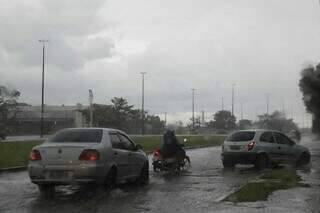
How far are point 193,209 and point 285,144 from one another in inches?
502

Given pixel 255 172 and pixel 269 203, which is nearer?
pixel 269 203

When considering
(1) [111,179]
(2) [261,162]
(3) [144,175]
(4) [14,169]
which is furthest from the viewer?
(2) [261,162]

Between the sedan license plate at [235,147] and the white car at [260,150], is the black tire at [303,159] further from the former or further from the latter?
the sedan license plate at [235,147]

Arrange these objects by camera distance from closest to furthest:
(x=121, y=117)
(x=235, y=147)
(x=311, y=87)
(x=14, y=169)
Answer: (x=14, y=169) → (x=235, y=147) → (x=311, y=87) → (x=121, y=117)

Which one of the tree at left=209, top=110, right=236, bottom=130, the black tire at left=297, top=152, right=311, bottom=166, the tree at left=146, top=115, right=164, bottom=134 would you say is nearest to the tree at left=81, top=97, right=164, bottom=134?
the tree at left=146, top=115, right=164, bottom=134

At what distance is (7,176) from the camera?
18.6 m

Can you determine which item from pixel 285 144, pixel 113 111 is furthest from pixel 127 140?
pixel 113 111

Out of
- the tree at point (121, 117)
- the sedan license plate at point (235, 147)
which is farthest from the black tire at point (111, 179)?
the tree at point (121, 117)

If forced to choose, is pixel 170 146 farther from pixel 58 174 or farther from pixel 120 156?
pixel 58 174

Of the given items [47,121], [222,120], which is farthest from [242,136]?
[222,120]

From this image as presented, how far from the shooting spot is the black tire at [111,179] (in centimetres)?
1371

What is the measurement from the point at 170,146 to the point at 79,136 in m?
7.40

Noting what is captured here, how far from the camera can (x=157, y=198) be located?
42.1 feet

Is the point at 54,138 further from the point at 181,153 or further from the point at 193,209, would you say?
the point at 181,153
